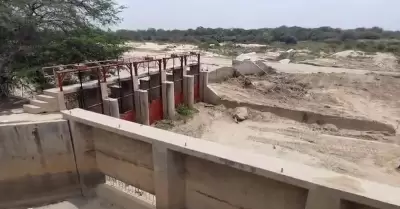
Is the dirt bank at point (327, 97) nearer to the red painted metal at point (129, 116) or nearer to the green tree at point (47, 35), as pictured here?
the red painted metal at point (129, 116)

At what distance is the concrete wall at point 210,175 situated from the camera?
3.91 m

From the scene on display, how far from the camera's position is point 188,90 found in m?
15.6

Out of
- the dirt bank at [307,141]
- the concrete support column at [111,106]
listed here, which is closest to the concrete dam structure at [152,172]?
the concrete support column at [111,106]

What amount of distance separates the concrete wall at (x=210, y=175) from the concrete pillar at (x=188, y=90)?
8.73m

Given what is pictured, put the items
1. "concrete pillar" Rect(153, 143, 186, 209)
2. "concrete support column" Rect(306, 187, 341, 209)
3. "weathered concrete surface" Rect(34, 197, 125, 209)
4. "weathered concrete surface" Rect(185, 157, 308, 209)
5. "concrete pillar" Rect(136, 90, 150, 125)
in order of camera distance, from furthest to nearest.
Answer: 1. "concrete pillar" Rect(136, 90, 150, 125)
2. "weathered concrete surface" Rect(34, 197, 125, 209)
3. "concrete pillar" Rect(153, 143, 186, 209)
4. "weathered concrete surface" Rect(185, 157, 308, 209)
5. "concrete support column" Rect(306, 187, 341, 209)

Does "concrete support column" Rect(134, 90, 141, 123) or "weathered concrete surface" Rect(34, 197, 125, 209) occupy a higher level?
"concrete support column" Rect(134, 90, 141, 123)

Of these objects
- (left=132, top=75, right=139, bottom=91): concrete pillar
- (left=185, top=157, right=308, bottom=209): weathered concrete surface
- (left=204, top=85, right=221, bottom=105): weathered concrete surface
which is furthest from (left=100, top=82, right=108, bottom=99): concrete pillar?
(left=204, top=85, right=221, bottom=105): weathered concrete surface

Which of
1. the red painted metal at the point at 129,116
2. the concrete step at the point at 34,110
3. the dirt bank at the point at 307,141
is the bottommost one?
the dirt bank at the point at 307,141

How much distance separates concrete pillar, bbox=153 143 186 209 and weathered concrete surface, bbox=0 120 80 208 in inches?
112

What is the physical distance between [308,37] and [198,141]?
66.6 m

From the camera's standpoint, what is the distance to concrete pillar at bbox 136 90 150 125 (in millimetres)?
12008

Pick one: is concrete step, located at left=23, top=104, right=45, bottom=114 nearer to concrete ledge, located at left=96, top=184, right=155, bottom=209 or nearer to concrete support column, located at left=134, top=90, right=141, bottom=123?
concrete ledge, located at left=96, top=184, right=155, bottom=209

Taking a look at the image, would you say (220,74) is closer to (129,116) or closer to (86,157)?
(129,116)

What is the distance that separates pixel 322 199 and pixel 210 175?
2008mm
